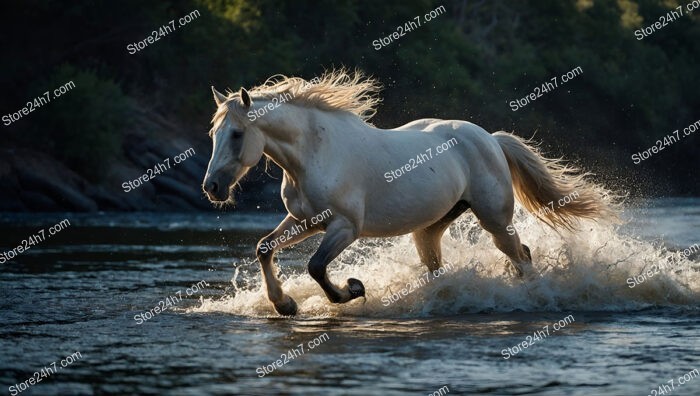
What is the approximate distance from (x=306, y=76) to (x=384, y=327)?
36.9m

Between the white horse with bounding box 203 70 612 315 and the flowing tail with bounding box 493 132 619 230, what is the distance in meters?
0.39

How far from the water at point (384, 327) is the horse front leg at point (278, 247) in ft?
0.67

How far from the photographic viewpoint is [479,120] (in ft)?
159

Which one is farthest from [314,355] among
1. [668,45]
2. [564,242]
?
[668,45]

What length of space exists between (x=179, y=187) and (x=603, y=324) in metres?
25.8

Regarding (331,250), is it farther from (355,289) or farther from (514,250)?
(514,250)

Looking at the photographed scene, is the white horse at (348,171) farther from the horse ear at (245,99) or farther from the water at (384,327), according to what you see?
the water at (384,327)

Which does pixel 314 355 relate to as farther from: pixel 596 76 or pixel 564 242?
pixel 596 76

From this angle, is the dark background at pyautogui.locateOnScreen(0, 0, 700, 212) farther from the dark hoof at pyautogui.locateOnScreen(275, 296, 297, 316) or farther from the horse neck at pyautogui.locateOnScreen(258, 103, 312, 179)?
the horse neck at pyautogui.locateOnScreen(258, 103, 312, 179)

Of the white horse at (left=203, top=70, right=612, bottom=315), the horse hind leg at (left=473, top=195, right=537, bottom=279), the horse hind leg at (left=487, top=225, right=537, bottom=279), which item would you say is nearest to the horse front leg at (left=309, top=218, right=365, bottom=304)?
the white horse at (left=203, top=70, right=612, bottom=315)

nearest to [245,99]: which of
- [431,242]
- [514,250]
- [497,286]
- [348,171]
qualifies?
[348,171]

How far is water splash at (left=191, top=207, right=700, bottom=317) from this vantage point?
1114 centimetres

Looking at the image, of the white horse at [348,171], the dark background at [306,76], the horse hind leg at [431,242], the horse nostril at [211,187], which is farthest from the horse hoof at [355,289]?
the dark background at [306,76]

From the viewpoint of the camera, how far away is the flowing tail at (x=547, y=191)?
41.1 feet
